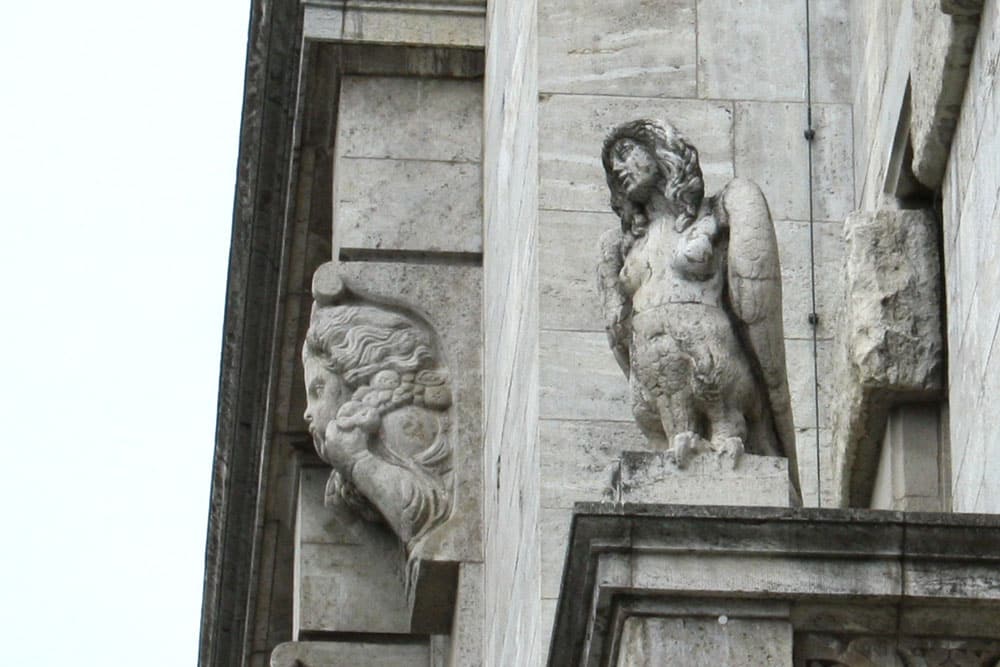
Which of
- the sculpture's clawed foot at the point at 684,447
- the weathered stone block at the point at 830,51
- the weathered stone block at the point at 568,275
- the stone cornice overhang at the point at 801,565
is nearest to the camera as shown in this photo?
the stone cornice overhang at the point at 801,565

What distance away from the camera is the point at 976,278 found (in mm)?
13695

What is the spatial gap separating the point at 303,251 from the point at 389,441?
297 centimetres

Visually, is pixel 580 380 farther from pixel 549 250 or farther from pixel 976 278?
pixel 976 278

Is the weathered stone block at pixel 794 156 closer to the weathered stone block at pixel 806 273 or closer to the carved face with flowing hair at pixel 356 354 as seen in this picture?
the weathered stone block at pixel 806 273

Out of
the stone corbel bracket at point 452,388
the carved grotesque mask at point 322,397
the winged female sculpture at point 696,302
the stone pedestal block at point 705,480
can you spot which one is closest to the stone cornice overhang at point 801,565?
the stone pedestal block at point 705,480

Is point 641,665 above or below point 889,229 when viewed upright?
below

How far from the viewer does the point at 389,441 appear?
21547 mm

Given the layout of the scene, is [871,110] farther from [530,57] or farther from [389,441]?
[389,441]

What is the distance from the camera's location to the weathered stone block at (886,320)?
14.7 m

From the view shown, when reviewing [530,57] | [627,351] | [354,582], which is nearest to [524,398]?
[530,57]

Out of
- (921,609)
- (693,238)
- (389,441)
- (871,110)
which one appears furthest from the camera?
(389,441)

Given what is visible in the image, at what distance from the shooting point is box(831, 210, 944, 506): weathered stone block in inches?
579

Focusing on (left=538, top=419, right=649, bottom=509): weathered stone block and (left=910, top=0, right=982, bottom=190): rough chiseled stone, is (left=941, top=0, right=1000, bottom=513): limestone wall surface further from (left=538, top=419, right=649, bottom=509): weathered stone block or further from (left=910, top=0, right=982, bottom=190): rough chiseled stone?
(left=538, top=419, right=649, bottom=509): weathered stone block

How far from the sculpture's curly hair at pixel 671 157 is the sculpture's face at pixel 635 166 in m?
0.02
